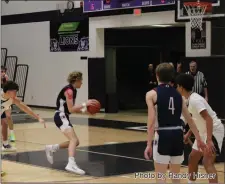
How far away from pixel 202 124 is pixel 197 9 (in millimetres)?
10252

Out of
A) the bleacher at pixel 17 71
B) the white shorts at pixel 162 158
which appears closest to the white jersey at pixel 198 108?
the white shorts at pixel 162 158

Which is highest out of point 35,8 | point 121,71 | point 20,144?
point 35,8

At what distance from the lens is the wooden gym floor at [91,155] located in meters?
9.39

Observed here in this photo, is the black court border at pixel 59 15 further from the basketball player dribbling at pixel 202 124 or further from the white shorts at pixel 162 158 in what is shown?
the white shorts at pixel 162 158

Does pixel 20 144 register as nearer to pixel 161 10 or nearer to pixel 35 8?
pixel 161 10

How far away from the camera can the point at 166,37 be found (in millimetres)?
22750

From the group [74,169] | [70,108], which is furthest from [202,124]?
[74,169]

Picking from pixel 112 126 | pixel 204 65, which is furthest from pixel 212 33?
pixel 112 126

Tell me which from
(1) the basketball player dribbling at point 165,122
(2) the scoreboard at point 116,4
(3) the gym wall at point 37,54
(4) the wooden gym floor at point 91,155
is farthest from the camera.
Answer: (3) the gym wall at point 37,54

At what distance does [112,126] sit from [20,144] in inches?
173

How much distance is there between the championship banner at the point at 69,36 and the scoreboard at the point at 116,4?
3.00ft

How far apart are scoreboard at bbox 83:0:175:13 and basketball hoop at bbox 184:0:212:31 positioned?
1302 mm

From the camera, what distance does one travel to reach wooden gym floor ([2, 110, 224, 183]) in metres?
9.39

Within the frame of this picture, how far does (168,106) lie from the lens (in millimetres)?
6488
